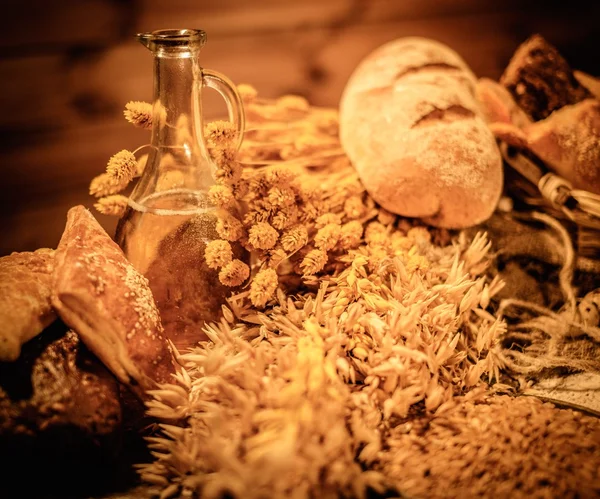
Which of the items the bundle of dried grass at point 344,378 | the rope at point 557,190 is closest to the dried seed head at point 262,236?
the bundle of dried grass at point 344,378

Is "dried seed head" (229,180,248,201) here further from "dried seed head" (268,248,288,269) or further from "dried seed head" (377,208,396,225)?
"dried seed head" (377,208,396,225)

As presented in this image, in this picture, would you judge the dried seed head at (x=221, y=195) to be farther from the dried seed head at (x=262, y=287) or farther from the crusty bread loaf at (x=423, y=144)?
the crusty bread loaf at (x=423, y=144)

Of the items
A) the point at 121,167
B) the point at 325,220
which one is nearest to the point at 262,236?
the point at 325,220

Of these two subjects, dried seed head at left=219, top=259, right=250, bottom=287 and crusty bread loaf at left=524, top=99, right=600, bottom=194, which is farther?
crusty bread loaf at left=524, top=99, right=600, bottom=194

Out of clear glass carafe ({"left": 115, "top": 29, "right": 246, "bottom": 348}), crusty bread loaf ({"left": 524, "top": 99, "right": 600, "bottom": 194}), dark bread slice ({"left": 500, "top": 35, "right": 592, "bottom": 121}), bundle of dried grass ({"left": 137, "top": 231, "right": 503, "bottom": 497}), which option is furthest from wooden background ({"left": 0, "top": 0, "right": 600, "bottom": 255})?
bundle of dried grass ({"left": 137, "top": 231, "right": 503, "bottom": 497})

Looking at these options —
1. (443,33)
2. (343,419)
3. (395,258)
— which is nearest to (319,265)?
(395,258)

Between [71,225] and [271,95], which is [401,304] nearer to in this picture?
[71,225]

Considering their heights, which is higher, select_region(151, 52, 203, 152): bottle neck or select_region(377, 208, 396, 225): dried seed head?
select_region(151, 52, 203, 152): bottle neck
